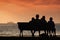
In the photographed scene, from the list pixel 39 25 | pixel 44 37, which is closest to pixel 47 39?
pixel 44 37

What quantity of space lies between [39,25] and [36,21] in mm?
435

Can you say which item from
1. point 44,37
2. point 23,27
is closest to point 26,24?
point 23,27

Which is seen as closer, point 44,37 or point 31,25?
point 44,37

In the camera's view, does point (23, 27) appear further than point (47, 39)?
Yes

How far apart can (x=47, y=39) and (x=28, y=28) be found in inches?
126

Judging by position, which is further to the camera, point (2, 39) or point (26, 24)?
point (26, 24)

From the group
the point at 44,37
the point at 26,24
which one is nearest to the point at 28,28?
the point at 26,24

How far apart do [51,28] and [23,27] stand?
2.47 meters

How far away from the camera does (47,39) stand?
27969 mm

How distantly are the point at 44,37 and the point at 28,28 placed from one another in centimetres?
303

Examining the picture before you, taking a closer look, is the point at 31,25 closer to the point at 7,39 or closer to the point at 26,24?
the point at 26,24

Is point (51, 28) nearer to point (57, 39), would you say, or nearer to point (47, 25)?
point (47, 25)

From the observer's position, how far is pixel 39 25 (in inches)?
1200

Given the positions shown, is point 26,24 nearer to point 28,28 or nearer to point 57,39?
point 28,28
